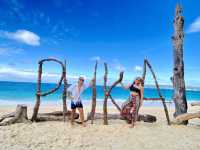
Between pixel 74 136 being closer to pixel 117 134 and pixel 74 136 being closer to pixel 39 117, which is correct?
pixel 117 134

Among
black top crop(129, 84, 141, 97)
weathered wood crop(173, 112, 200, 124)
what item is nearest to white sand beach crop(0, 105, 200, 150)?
weathered wood crop(173, 112, 200, 124)

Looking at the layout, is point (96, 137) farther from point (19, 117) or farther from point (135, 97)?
point (19, 117)

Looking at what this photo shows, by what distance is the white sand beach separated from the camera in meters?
7.10

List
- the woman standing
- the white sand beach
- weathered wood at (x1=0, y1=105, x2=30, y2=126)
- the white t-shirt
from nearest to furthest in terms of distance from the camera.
Result: the white sand beach
the white t-shirt
weathered wood at (x1=0, y1=105, x2=30, y2=126)
the woman standing

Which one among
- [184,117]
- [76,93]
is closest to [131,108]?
[184,117]

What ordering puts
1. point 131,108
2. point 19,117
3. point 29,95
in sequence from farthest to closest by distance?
point 29,95
point 131,108
point 19,117

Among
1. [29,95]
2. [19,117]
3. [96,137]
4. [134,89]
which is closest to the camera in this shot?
[96,137]

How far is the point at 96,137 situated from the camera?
7918 millimetres

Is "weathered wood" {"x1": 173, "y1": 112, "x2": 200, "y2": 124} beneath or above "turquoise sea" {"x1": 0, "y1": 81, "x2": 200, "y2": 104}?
beneath

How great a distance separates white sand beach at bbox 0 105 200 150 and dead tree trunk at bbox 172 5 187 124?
1.28 metres

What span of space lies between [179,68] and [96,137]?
15.6ft

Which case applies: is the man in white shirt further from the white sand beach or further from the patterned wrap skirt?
the patterned wrap skirt

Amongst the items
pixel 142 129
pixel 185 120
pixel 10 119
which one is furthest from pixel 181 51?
pixel 10 119

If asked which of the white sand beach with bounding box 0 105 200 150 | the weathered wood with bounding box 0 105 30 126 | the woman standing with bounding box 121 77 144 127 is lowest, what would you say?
the white sand beach with bounding box 0 105 200 150
